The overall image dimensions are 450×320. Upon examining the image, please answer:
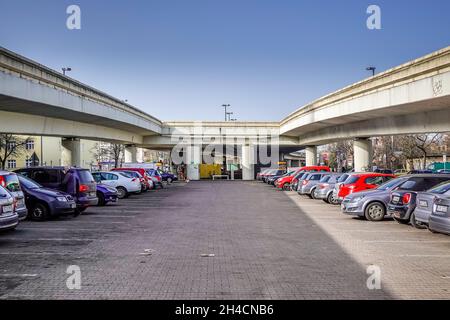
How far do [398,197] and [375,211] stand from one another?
181cm

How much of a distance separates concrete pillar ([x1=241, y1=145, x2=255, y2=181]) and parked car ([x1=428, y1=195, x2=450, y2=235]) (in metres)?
53.5

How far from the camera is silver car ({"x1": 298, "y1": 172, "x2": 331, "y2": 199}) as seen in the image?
27723mm

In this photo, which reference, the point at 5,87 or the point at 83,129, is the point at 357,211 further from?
the point at 83,129

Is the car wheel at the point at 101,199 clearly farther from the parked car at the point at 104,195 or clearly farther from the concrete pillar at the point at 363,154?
the concrete pillar at the point at 363,154

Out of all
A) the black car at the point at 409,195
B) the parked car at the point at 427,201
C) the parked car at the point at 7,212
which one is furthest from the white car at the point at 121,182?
the parked car at the point at 427,201

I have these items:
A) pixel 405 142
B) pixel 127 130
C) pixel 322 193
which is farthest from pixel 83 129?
pixel 405 142

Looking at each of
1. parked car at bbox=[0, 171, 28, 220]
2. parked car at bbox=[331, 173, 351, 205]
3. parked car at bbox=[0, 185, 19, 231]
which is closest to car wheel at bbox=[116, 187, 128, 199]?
parked car at bbox=[331, 173, 351, 205]

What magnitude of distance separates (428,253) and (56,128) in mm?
25608

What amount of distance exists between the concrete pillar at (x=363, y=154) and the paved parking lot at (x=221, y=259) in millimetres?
20473

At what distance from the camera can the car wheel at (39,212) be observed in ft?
52.4

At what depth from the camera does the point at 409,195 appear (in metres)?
14.4

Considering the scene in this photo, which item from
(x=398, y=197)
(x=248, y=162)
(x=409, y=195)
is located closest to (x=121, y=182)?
(x=398, y=197)

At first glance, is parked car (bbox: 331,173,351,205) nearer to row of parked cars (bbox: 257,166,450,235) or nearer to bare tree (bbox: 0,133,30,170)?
row of parked cars (bbox: 257,166,450,235)
